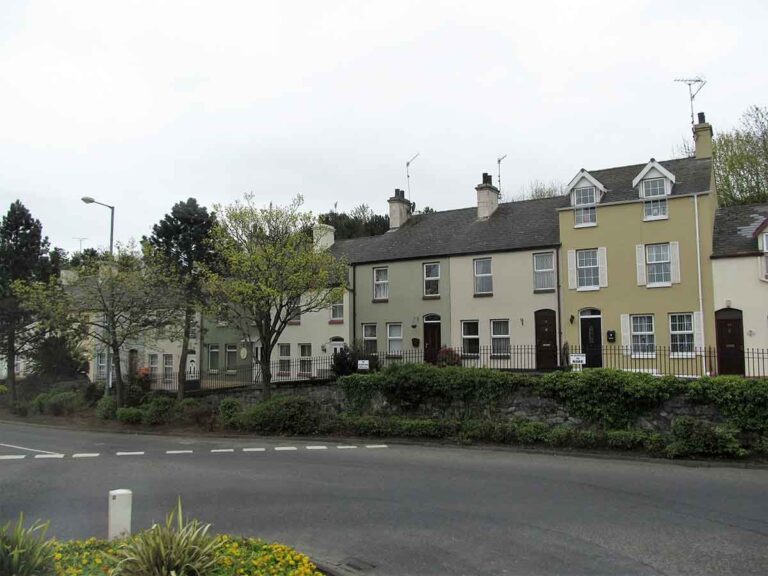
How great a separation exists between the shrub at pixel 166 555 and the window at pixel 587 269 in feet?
77.0

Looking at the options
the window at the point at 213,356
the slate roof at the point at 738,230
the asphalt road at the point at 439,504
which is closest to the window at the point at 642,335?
the slate roof at the point at 738,230

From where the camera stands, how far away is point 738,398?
13.5 m

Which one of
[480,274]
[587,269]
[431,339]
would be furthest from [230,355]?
[587,269]

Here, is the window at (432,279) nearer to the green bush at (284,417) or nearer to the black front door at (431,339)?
the black front door at (431,339)

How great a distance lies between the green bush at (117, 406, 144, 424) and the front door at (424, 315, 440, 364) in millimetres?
13301

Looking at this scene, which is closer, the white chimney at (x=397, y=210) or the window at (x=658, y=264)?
the window at (x=658, y=264)

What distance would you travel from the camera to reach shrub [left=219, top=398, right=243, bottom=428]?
20.1 metres

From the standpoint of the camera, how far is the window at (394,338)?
102 ft

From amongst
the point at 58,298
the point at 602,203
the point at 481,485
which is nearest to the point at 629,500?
the point at 481,485

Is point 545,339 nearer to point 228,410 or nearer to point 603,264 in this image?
point 603,264

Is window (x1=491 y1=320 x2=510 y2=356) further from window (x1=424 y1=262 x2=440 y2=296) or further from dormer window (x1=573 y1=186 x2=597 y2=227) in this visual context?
dormer window (x1=573 y1=186 x2=597 y2=227)

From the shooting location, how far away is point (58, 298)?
23.6 meters

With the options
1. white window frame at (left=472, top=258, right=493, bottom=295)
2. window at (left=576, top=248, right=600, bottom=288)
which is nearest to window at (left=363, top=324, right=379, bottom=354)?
white window frame at (left=472, top=258, right=493, bottom=295)

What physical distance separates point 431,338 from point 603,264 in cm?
878
